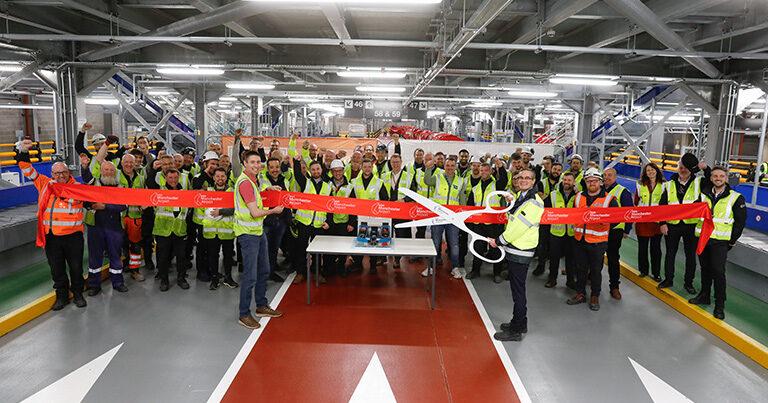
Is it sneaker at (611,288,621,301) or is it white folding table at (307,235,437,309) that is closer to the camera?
white folding table at (307,235,437,309)

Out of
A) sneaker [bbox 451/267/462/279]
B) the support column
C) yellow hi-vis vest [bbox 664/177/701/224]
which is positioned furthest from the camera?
the support column

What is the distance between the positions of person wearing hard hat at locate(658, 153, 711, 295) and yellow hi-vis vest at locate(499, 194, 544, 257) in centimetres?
286

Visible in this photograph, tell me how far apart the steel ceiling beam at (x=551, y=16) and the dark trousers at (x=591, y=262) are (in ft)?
10.3

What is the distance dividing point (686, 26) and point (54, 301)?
11114 millimetres

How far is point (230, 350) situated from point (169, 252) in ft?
7.89

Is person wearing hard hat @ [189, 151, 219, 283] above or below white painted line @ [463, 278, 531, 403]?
above

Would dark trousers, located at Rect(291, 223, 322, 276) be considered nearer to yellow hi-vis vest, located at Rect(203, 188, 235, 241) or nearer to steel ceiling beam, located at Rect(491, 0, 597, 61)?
yellow hi-vis vest, located at Rect(203, 188, 235, 241)

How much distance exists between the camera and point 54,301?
596cm

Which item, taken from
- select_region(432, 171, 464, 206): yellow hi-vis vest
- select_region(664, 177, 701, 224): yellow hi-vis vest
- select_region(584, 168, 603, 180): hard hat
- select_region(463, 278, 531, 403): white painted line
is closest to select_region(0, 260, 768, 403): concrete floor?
select_region(463, 278, 531, 403): white painted line

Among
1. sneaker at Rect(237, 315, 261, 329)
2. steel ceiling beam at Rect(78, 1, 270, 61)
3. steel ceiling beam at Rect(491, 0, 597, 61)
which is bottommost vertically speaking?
sneaker at Rect(237, 315, 261, 329)

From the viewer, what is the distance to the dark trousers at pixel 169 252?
6.63 metres

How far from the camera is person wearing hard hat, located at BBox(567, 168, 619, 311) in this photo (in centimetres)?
620

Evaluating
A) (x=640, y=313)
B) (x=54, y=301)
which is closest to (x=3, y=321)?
(x=54, y=301)

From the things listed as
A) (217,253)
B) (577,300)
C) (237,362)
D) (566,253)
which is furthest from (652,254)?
(217,253)
